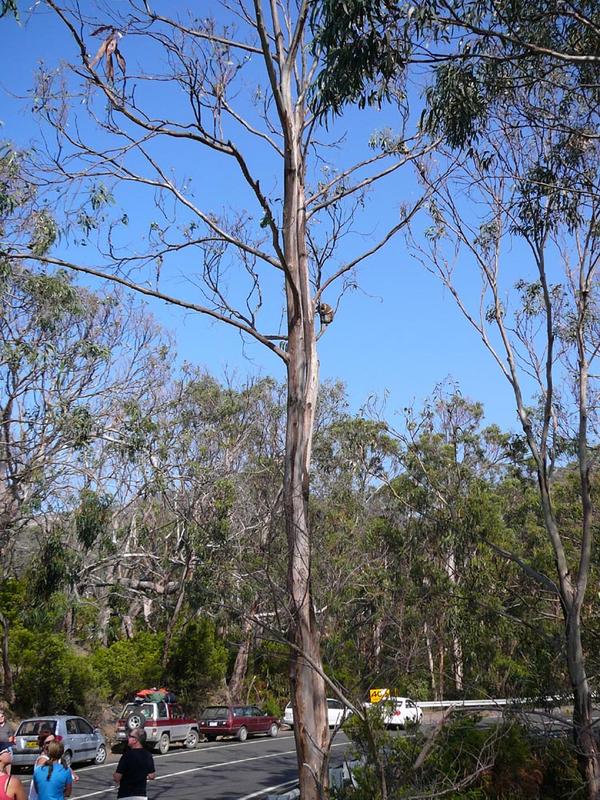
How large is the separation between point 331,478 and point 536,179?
22.4 metres

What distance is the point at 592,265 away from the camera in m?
13.2

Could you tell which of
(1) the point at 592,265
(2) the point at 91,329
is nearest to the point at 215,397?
(2) the point at 91,329

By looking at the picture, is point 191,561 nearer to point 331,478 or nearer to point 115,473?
point 115,473

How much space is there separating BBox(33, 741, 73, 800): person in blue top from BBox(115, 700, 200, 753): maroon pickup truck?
51.6ft

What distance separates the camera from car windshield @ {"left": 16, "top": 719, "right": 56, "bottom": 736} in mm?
20656

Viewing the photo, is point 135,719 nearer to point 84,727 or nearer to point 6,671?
point 84,727

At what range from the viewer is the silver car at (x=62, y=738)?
20422 millimetres

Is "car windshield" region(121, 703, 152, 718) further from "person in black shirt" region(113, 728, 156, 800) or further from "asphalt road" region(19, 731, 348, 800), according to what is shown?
Result: "person in black shirt" region(113, 728, 156, 800)

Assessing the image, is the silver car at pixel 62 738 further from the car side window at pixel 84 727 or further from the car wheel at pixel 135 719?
the car wheel at pixel 135 719

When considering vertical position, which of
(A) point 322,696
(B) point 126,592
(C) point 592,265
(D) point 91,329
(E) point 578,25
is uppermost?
(D) point 91,329

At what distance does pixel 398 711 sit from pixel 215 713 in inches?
891

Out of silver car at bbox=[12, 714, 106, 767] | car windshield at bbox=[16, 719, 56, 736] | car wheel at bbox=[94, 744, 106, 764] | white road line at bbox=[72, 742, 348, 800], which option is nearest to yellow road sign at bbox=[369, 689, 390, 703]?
white road line at bbox=[72, 742, 348, 800]

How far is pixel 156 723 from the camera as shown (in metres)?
25.5

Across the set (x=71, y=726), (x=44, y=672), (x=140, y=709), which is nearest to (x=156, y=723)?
(x=140, y=709)
